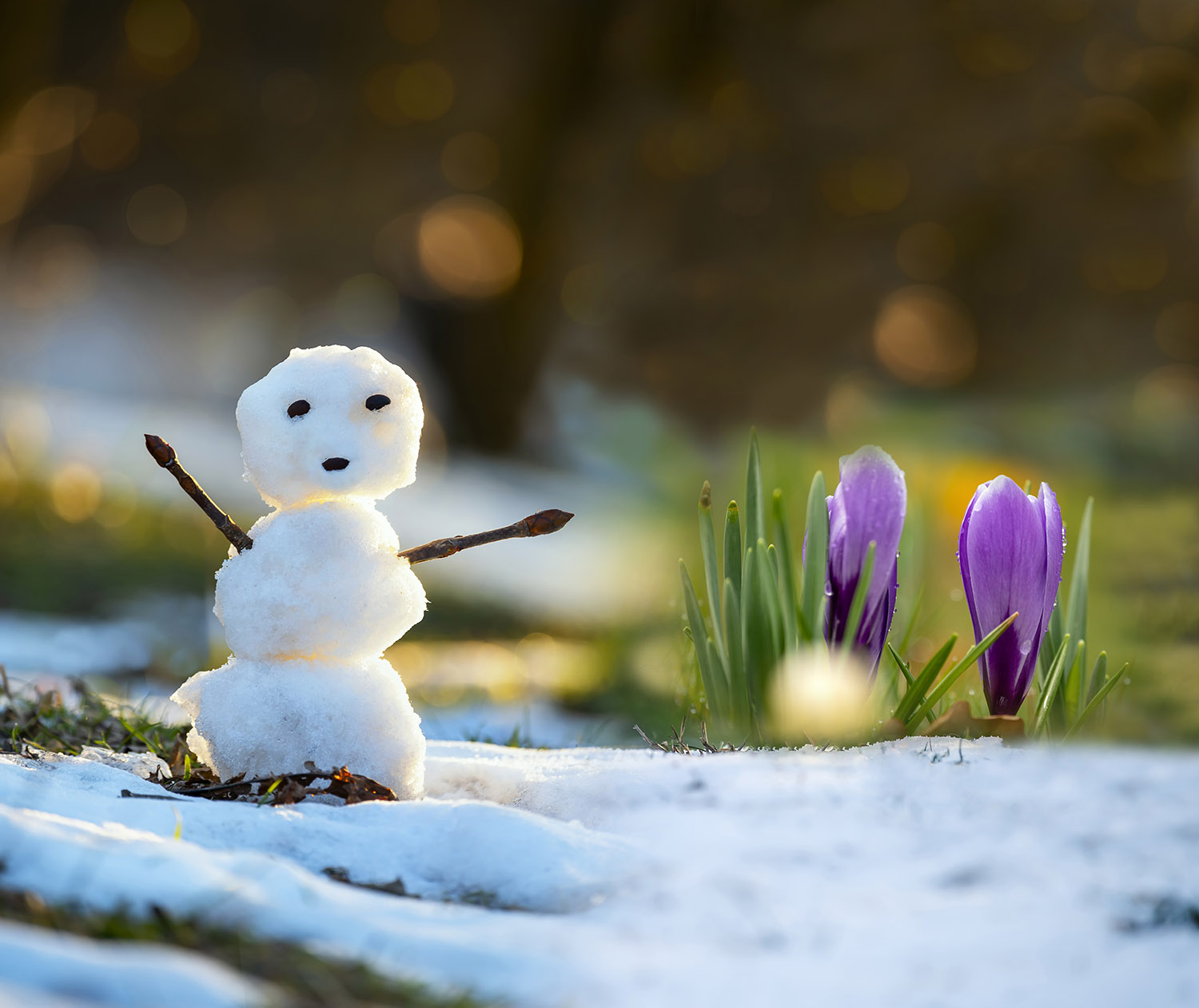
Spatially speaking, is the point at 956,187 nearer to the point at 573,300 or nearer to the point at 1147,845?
the point at 573,300

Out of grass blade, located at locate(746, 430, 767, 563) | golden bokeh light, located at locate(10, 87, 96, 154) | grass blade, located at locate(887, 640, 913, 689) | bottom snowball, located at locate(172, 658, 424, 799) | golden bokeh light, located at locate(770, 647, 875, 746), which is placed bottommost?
bottom snowball, located at locate(172, 658, 424, 799)

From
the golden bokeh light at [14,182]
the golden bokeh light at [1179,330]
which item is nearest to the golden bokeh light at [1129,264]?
the golden bokeh light at [1179,330]

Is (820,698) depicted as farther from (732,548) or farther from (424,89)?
(424,89)

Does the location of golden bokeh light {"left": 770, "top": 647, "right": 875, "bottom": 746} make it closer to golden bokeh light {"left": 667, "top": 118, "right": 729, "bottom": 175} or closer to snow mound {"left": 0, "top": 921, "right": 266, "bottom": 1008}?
snow mound {"left": 0, "top": 921, "right": 266, "bottom": 1008}

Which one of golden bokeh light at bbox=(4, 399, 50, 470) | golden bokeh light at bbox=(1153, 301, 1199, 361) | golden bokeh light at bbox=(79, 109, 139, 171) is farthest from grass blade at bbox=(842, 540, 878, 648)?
golden bokeh light at bbox=(1153, 301, 1199, 361)

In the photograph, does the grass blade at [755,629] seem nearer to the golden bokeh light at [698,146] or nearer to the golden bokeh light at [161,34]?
the golden bokeh light at [698,146]

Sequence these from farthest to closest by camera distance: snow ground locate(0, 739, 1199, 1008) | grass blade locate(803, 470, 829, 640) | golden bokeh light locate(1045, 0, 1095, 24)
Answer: golden bokeh light locate(1045, 0, 1095, 24) < grass blade locate(803, 470, 829, 640) < snow ground locate(0, 739, 1199, 1008)

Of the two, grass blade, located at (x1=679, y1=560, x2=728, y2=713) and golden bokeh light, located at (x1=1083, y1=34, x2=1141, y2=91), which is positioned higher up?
golden bokeh light, located at (x1=1083, y1=34, x2=1141, y2=91)
